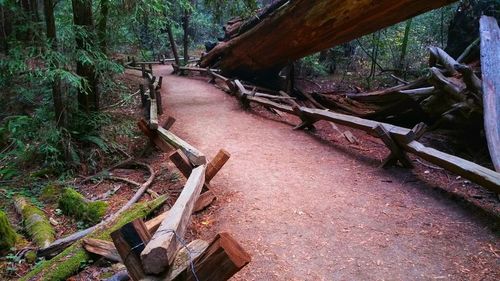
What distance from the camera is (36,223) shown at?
5.60 meters

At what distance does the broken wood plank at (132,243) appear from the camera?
2740mm

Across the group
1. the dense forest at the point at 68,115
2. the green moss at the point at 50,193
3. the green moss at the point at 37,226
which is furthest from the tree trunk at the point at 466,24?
the green moss at the point at 37,226

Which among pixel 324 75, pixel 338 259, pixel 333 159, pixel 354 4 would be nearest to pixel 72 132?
pixel 333 159

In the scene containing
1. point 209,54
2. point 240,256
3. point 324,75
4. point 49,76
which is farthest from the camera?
point 324,75

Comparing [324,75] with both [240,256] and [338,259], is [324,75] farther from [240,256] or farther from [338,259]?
[240,256]

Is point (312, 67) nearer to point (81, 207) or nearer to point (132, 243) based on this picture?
point (81, 207)

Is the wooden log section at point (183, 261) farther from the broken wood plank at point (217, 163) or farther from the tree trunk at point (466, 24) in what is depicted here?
the tree trunk at point (466, 24)

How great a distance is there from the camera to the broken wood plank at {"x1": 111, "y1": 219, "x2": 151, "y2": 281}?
108 inches

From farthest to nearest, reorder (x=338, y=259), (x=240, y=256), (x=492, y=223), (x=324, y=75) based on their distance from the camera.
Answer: (x=324, y=75) < (x=492, y=223) < (x=338, y=259) < (x=240, y=256)

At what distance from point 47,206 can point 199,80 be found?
12.8 metres

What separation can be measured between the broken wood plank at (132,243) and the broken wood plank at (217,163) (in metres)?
2.77

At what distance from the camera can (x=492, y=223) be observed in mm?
4801

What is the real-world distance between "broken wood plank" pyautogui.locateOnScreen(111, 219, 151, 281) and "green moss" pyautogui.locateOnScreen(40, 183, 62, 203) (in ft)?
15.2

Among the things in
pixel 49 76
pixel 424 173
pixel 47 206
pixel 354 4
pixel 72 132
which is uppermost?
pixel 354 4
